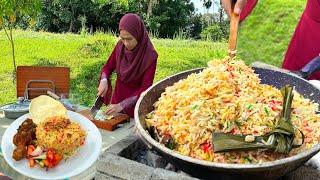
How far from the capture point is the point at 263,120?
1.80 meters

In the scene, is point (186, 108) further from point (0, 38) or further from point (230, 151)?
point (0, 38)

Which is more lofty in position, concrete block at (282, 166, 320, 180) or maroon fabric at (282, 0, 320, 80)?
maroon fabric at (282, 0, 320, 80)

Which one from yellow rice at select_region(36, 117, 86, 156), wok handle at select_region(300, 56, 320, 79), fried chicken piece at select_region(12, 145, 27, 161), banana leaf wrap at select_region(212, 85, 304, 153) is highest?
wok handle at select_region(300, 56, 320, 79)

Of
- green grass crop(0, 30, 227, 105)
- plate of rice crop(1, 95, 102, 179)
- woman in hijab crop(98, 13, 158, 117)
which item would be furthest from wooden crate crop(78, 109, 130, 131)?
green grass crop(0, 30, 227, 105)

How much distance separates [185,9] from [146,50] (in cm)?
1507

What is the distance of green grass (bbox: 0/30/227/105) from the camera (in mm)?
8359

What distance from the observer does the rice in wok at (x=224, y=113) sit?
1.78m

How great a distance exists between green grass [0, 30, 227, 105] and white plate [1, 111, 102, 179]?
4.71 m

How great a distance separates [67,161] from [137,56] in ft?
5.59

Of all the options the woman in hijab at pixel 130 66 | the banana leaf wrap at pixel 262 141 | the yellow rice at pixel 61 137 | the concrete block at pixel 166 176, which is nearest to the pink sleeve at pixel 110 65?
the woman in hijab at pixel 130 66

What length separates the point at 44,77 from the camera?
14.7 feet

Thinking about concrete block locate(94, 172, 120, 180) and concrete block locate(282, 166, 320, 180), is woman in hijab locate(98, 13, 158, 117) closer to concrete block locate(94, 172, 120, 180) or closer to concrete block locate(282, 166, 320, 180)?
concrete block locate(94, 172, 120, 180)

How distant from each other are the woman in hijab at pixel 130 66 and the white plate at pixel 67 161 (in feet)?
3.82

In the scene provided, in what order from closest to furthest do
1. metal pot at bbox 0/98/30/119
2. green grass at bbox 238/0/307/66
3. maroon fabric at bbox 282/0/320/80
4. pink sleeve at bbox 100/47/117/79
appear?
maroon fabric at bbox 282/0/320/80 < metal pot at bbox 0/98/30/119 < pink sleeve at bbox 100/47/117/79 < green grass at bbox 238/0/307/66
